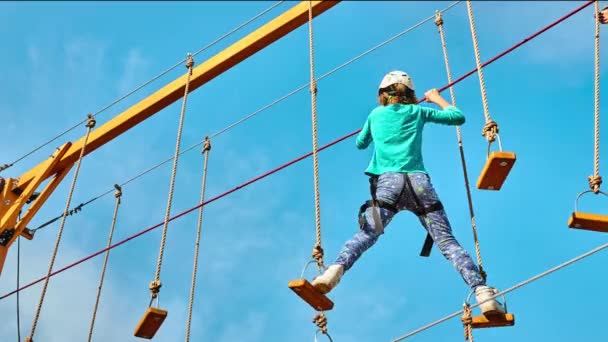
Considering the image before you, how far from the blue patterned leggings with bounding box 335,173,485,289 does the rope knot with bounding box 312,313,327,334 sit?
30 cm

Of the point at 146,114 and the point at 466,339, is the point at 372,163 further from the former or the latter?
the point at 146,114

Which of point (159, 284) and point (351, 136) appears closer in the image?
point (159, 284)

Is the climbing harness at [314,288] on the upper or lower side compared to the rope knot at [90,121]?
lower

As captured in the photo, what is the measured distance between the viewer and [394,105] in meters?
4.45

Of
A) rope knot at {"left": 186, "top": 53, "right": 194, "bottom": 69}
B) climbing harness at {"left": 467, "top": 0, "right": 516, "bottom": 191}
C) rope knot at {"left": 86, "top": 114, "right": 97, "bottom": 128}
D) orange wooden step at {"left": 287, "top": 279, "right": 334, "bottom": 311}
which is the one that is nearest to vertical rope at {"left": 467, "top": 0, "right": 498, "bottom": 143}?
climbing harness at {"left": 467, "top": 0, "right": 516, "bottom": 191}

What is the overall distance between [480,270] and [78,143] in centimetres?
436

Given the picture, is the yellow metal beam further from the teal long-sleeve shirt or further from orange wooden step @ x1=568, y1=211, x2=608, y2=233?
orange wooden step @ x1=568, y1=211, x2=608, y2=233

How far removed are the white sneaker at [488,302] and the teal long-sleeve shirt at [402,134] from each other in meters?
0.72

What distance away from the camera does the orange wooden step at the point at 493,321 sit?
376 cm

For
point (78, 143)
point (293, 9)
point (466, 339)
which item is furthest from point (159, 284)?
point (78, 143)

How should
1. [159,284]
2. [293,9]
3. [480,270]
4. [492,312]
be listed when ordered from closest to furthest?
1. [492,312]
2. [480,270]
3. [159,284]
4. [293,9]

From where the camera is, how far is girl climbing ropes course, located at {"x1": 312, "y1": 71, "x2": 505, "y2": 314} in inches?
155

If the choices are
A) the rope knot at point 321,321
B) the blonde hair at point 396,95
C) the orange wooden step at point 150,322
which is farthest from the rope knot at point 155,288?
the blonde hair at point 396,95

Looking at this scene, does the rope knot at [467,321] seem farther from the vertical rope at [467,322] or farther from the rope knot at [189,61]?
the rope knot at [189,61]
